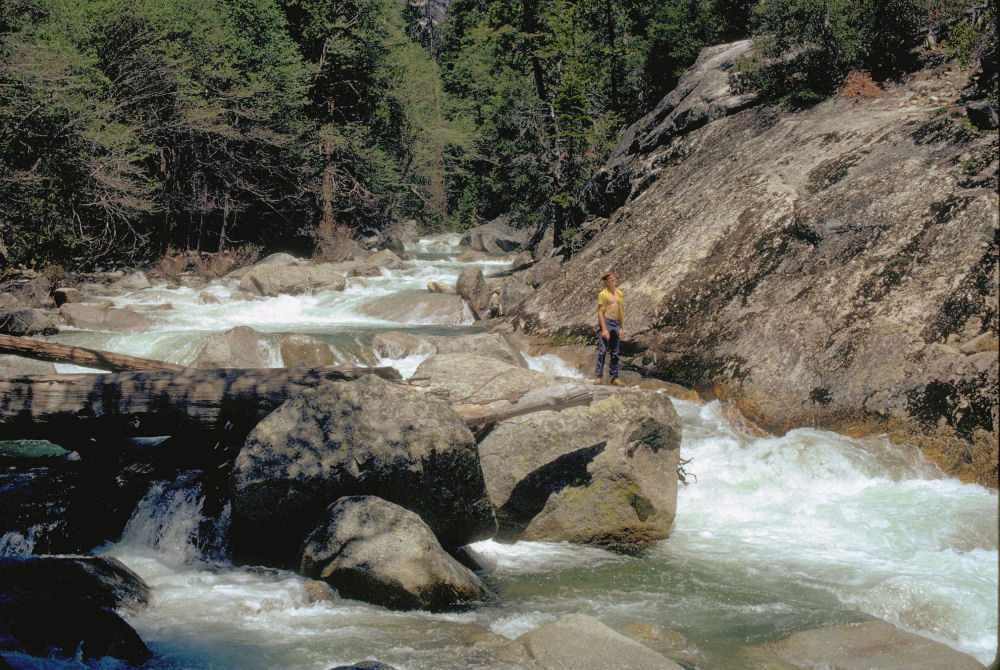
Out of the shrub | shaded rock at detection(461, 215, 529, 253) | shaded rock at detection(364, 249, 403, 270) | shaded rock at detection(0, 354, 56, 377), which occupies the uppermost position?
the shrub

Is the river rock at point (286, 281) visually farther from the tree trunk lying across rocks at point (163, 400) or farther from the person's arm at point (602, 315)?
the tree trunk lying across rocks at point (163, 400)

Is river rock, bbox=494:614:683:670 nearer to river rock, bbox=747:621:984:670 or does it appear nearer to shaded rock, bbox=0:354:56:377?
river rock, bbox=747:621:984:670

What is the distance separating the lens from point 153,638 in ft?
16.4

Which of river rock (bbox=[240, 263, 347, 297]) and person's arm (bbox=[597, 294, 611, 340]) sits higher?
person's arm (bbox=[597, 294, 611, 340])

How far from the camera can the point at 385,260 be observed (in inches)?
1147

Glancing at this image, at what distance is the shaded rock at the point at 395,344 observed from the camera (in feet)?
48.3

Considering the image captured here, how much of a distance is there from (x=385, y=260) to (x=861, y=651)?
25.5 m

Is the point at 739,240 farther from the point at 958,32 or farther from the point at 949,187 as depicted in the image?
the point at 958,32

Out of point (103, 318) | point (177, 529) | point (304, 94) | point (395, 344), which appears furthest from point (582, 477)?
point (304, 94)

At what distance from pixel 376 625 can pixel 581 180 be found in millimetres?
19263

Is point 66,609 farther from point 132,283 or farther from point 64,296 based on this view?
point 132,283

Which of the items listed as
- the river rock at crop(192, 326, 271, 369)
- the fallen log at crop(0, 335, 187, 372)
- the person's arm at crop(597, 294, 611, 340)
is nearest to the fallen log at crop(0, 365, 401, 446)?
the fallen log at crop(0, 335, 187, 372)

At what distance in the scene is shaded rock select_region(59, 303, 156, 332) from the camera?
53.0 ft

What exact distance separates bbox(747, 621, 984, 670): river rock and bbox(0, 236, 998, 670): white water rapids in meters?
0.21
